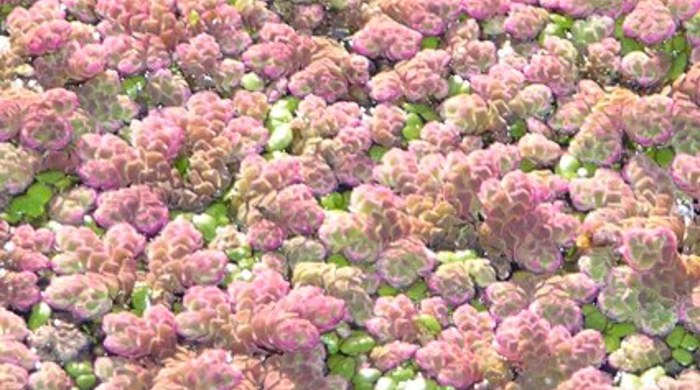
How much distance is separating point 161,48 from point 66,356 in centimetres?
115

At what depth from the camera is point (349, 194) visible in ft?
12.6

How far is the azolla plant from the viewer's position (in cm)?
344

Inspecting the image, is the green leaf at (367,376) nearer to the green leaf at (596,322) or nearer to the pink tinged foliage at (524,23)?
the green leaf at (596,322)

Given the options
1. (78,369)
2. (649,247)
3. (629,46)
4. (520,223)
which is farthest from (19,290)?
(629,46)

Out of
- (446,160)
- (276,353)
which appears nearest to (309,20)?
(446,160)

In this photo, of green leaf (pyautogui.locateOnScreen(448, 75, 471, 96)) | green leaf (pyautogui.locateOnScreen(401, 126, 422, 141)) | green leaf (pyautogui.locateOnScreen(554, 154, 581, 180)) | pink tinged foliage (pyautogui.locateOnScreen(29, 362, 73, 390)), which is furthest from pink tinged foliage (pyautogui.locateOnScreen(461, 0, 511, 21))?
pink tinged foliage (pyautogui.locateOnScreen(29, 362, 73, 390))

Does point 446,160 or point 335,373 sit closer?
point 335,373

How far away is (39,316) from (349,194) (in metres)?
0.99

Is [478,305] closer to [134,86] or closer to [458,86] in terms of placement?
[458,86]

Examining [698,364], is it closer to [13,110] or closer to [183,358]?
[183,358]

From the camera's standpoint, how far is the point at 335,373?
346 centimetres

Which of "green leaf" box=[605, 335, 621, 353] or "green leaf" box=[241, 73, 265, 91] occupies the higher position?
"green leaf" box=[241, 73, 265, 91]

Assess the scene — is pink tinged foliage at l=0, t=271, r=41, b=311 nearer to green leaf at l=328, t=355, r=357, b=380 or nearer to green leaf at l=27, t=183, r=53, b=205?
green leaf at l=27, t=183, r=53, b=205

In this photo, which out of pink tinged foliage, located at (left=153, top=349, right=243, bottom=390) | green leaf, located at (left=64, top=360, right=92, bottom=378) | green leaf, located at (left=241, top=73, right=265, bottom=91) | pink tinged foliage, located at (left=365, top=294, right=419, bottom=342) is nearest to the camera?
pink tinged foliage, located at (left=153, top=349, right=243, bottom=390)
